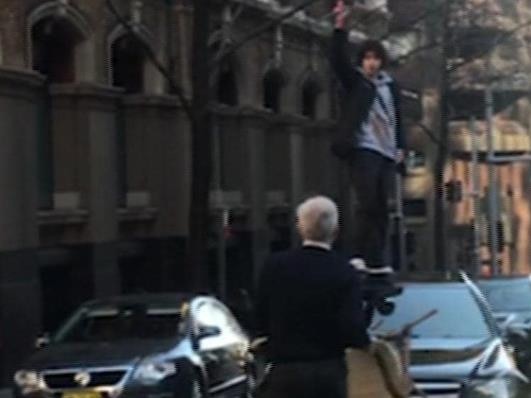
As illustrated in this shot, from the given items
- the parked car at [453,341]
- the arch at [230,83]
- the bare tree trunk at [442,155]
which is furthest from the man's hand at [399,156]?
the bare tree trunk at [442,155]

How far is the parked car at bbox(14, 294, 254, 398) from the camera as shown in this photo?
14078mm

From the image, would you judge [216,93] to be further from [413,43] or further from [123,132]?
[413,43]

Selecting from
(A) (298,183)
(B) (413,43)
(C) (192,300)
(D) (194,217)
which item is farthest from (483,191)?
(C) (192,300)

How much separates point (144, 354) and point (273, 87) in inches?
813

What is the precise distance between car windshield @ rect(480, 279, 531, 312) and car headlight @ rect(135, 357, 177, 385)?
23.5ft

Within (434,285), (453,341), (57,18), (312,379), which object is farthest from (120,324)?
(57,18)

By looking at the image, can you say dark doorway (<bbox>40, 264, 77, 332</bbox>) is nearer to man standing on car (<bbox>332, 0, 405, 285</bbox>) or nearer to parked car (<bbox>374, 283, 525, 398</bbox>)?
parked car (<bbox>374, 283, 525, 398</bbox>)

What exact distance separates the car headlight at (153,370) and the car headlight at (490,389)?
422 cm

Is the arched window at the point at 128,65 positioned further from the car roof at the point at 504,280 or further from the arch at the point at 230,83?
the car roof at the point at 504,280

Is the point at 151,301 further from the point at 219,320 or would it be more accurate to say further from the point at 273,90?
the point at 273,90

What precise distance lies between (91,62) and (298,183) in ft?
42.5

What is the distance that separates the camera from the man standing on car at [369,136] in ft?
32.2

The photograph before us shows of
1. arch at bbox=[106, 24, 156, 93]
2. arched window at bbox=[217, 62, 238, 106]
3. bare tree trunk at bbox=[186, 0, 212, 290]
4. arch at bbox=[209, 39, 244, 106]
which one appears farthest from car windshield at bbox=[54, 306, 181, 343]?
arched window at bbox=[217, 62, 238, 106]

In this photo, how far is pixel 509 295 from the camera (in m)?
20.7
